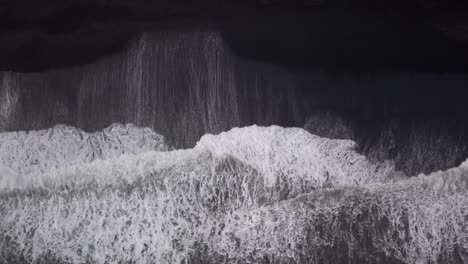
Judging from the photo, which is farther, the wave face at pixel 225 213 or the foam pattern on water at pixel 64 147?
the foam pattern on water at pixel 64 147

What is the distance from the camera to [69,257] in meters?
1.40

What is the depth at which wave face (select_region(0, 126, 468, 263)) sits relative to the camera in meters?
1.39

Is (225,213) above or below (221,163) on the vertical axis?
below

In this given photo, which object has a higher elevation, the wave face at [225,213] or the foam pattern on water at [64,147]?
the foam pattern on water at [64,147]

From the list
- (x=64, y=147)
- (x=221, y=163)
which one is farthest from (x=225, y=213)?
(x=64, y=147)

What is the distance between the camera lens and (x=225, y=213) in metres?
1.41

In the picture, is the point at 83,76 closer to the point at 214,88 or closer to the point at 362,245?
the point at 214,88

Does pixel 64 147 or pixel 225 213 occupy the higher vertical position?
pixel 64 147

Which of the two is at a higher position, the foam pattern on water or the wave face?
the foam pattern on water

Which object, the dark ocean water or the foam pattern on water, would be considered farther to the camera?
the foam pattern on water

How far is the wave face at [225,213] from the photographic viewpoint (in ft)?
4.55

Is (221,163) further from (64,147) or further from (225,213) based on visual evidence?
(64,147)

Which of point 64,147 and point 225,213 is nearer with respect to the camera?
point 225,213

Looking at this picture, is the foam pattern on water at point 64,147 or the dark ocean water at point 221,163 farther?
the foam pattern on water at point 64,147
